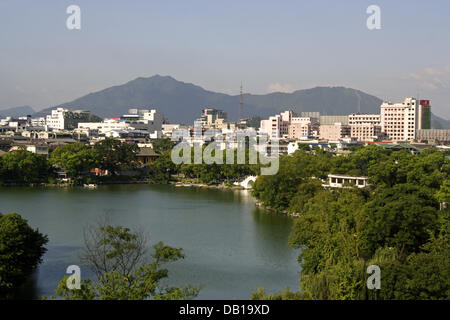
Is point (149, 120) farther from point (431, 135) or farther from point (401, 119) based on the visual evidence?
point (431, 135)

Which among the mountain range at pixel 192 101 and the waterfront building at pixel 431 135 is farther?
the mountain range at pixel 192 101

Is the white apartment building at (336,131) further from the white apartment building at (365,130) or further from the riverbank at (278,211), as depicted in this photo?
the riverbank at (278,211)

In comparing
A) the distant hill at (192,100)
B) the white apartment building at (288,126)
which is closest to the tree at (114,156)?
the white apartment building at (288,126)

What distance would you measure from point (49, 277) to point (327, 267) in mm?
3806

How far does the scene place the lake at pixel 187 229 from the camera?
774cm

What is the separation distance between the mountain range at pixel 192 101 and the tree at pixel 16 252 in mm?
107424

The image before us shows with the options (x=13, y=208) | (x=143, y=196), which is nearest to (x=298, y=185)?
(x=143, y=196)

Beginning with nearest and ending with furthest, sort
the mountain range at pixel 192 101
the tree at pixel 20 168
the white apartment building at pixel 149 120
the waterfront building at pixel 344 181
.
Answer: the waterfront building at pixel 344 181 → the tree at pixel 20 168 → the white apartment building at pixel 149 120 → the mountain range at pixel 192 101

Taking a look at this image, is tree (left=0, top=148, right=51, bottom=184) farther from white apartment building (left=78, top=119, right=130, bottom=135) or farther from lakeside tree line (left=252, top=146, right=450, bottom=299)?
white apartment building (left=78, top=119, right=130, bottom=135)

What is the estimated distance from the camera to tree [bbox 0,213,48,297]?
6711mm

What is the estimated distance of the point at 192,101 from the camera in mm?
142750
